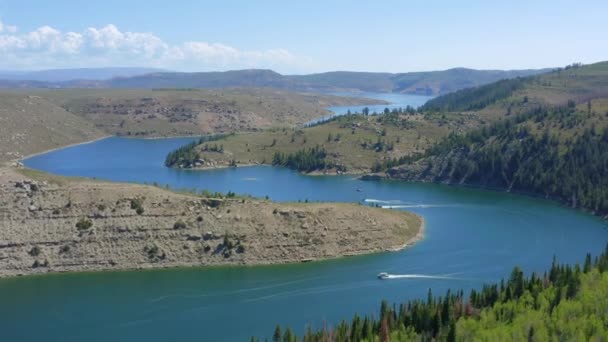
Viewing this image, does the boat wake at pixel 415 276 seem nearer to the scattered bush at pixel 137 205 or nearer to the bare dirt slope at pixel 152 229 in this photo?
the bare dirt slope at pixel 152 229

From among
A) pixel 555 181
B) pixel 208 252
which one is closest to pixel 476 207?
pixel 555 181

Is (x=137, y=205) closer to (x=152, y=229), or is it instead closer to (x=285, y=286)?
(x=152, y=229)

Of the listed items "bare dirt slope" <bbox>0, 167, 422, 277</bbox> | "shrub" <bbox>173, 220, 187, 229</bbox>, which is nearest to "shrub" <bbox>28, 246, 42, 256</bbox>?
"bare dirt slope" <bbox>0, 167, 422, 277</bbox>

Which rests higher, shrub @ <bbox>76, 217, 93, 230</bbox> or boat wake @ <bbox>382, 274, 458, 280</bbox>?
shrub @ <bbox>76, 217, 93, 230</bbox>

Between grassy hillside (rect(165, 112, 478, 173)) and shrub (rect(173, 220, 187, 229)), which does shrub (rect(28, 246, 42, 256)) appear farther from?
grassy hillside (rect(165, 112, 478, 173))

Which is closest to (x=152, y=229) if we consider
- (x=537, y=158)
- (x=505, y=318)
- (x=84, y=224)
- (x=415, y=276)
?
(x=84, y=224)

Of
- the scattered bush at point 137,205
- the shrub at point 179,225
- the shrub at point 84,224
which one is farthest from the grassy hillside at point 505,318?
the shrub at point 84,224
